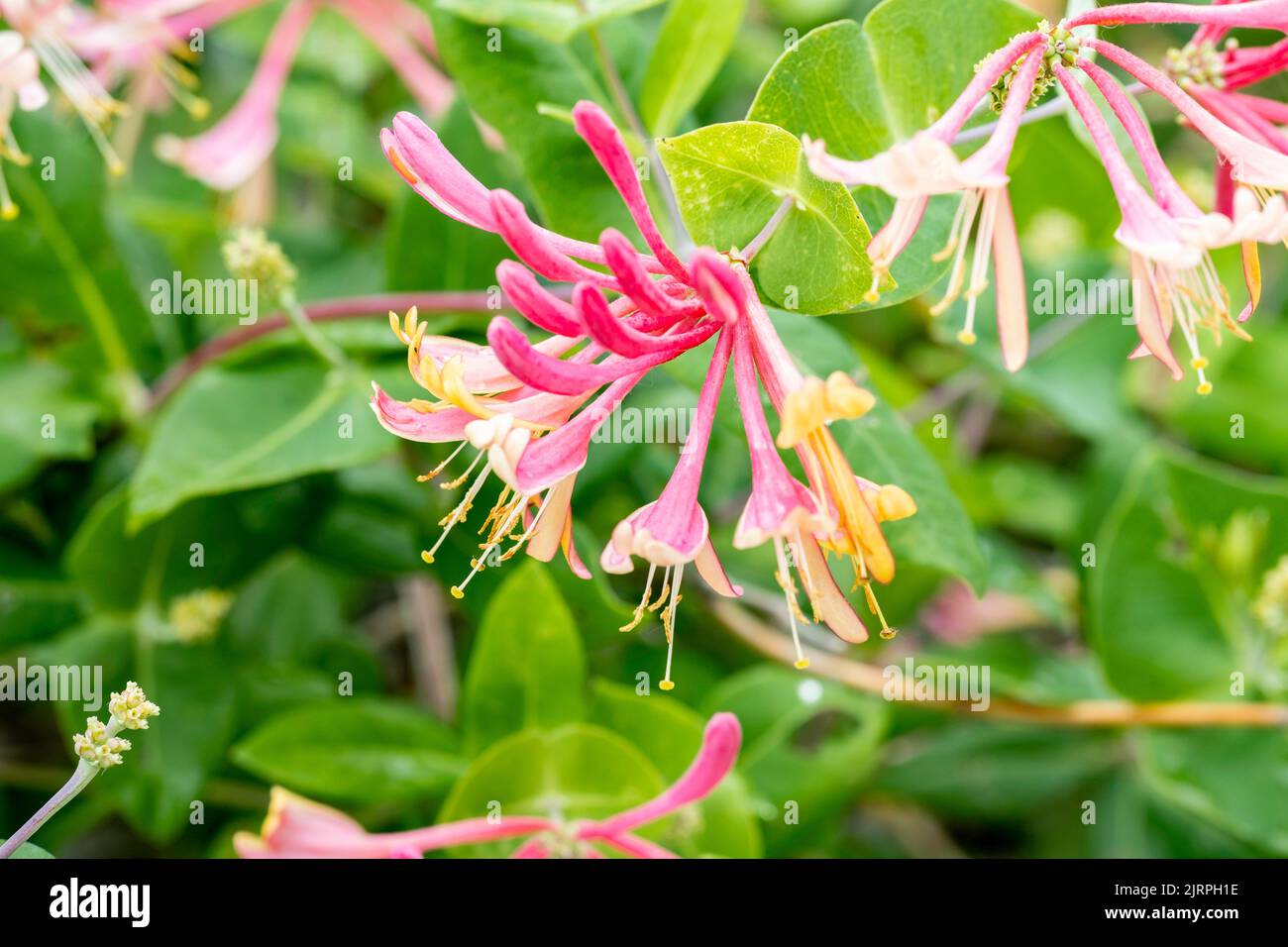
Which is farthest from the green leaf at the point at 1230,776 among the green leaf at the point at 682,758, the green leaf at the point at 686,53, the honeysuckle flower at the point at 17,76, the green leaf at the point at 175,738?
the honeysuckle flower at the point at 17,76

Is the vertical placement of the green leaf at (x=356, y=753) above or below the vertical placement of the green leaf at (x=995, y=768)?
above

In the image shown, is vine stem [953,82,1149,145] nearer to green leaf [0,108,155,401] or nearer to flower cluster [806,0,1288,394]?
flower cluster [806,0,1288,394]

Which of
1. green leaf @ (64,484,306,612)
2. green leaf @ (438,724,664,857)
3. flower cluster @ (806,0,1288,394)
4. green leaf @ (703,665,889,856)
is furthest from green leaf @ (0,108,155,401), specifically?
flower cluster @ (806,0,1288,394)

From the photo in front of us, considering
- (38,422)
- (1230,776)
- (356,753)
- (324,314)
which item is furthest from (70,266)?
(1230,776)

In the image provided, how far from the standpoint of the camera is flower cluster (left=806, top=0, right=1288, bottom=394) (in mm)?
573

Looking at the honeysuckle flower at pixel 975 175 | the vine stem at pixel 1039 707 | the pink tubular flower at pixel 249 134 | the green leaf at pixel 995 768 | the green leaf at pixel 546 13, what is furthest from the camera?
the pink tubular flower at pixel 249 134

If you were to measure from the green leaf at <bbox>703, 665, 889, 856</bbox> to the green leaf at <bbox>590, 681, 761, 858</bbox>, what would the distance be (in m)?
A: 0.06

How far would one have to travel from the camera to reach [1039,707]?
4.08 feet

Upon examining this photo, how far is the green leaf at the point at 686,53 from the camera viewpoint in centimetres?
91

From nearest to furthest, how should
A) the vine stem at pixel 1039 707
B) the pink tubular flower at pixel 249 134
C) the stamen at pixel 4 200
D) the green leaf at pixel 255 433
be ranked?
the green leaf at pixel 255 433, the stamen at pixel 4 200, the vine stem at pixel 1039 707, the pink tubular flower at pixel 249 134

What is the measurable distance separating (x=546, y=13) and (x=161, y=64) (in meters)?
0.63

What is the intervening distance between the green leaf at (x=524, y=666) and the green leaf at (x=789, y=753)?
0.17 metres

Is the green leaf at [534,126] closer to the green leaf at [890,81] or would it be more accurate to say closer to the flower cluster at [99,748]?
the green leaf at [890,81]
